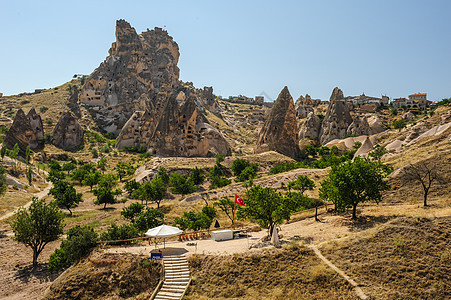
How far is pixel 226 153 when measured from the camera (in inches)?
3093

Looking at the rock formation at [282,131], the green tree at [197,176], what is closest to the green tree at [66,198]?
the green tree at [197,176]

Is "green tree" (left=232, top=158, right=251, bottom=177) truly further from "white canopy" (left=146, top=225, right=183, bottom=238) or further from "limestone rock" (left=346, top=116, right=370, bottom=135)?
"white canopy" (left=146, top=225, right=183, bottom=238)

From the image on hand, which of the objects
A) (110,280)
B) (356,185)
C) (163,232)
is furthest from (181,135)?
(110,280)

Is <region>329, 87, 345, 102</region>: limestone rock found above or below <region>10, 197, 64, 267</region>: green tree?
above

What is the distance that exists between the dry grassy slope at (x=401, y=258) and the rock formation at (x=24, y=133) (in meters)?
70.3

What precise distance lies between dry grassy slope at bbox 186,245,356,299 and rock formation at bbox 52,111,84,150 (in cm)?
7180

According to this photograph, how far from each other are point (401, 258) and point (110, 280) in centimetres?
1562

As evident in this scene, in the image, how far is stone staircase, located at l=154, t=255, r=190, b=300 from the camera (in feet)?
55.7

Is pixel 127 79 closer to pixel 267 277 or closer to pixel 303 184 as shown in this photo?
pixel 303 184

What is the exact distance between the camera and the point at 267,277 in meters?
17.3

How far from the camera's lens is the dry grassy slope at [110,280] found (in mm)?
17734

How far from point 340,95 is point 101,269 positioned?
8679cm

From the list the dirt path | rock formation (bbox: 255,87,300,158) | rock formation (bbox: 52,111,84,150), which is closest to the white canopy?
the dirt path

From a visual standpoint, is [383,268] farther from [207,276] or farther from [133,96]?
[133,96]
